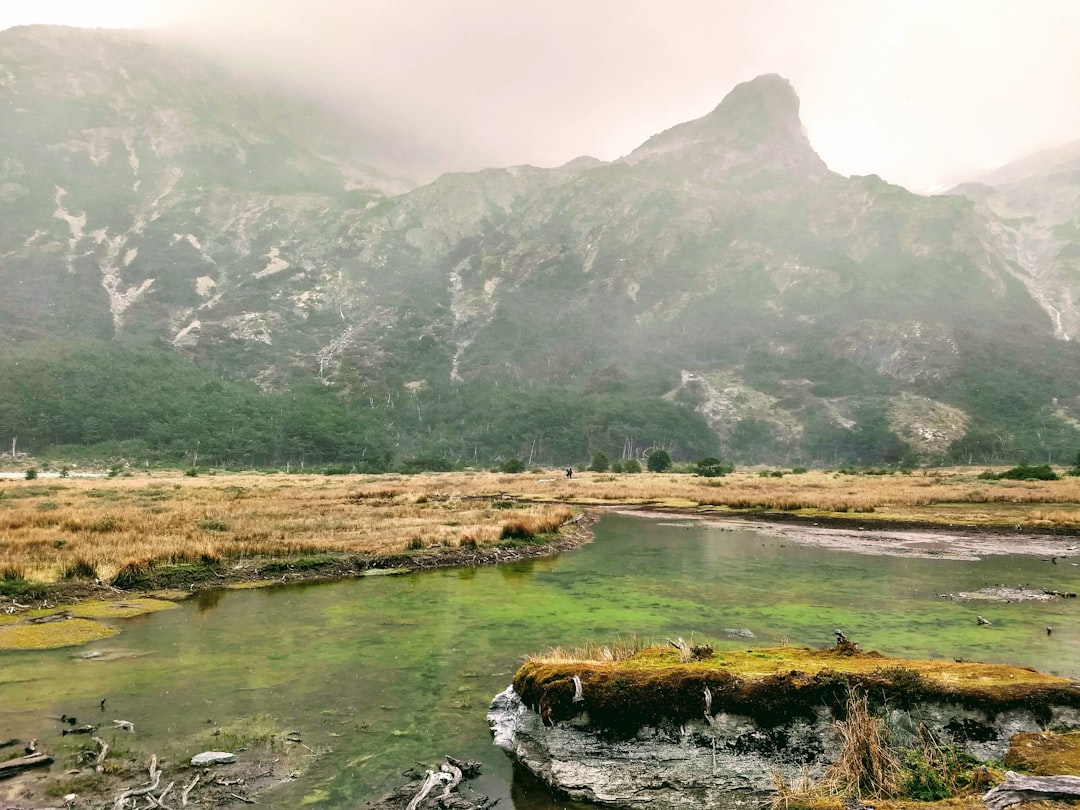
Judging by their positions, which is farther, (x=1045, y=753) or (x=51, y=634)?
(x=51, y=634)

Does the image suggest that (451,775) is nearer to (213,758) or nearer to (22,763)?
(213,758)

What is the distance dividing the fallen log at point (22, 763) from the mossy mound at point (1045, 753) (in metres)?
12.8

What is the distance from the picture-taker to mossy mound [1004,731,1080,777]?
562 cm

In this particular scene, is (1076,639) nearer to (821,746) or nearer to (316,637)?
(821,746)

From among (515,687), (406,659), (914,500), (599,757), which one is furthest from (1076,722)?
(914,500)

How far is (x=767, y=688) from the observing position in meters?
7.78

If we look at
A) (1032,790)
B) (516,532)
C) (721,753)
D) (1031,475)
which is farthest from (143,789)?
(1031,475)

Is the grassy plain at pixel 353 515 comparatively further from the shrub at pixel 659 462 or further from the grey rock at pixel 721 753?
the shrub at pixel 659 462

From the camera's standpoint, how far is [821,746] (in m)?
7.43

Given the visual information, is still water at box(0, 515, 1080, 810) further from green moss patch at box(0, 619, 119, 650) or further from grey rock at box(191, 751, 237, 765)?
green moss patch at box(0, 619, 119, 650)

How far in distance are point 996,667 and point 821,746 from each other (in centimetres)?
322

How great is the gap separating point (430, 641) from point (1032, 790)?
499 inches

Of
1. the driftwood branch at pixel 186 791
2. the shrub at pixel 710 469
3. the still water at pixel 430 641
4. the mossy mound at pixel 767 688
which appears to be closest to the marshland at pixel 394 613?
the still water at pixel 430 641

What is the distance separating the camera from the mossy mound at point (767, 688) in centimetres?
728
